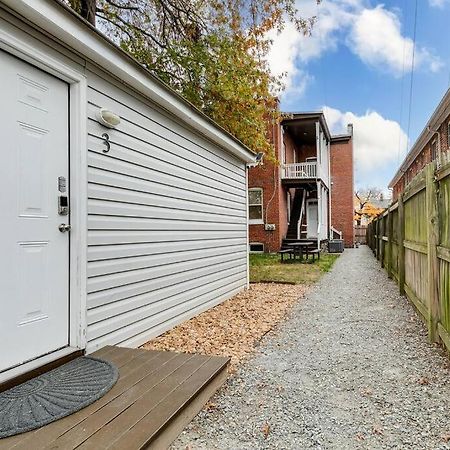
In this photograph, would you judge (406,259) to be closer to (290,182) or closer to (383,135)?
(290,182)

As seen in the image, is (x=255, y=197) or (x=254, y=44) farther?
(x=255, y=197)

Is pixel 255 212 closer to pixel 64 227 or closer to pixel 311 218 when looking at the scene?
pixel 311 218

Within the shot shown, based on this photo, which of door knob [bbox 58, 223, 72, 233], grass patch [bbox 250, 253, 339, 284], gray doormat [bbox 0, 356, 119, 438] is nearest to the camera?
gray doormat [bbox 0, 356, 119, 438]

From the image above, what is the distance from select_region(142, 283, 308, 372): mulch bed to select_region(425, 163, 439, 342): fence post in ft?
5.85

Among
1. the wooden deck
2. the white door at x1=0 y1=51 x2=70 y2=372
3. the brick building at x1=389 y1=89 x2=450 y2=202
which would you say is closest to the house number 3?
the white door at x1=0 y1=51 x2=70 y2=372

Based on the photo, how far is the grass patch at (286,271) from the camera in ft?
29.2

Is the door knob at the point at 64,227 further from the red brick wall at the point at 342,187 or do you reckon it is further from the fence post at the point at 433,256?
the red brick wall at the point at 342,187

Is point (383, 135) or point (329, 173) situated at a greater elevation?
point (383, 135)

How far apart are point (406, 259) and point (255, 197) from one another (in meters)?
10.2

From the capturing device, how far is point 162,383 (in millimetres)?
2562

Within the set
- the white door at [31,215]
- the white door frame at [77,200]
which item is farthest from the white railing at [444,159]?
the white door at [31,215]

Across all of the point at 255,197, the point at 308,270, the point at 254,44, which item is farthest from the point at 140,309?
the point at 255,197

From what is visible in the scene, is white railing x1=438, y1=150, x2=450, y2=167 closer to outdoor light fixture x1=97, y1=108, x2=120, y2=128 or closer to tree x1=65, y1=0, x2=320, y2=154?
outdoor light fixture x1=97, y1=108, x2=120, y2=128

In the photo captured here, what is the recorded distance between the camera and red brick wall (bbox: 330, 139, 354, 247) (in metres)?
23.0
